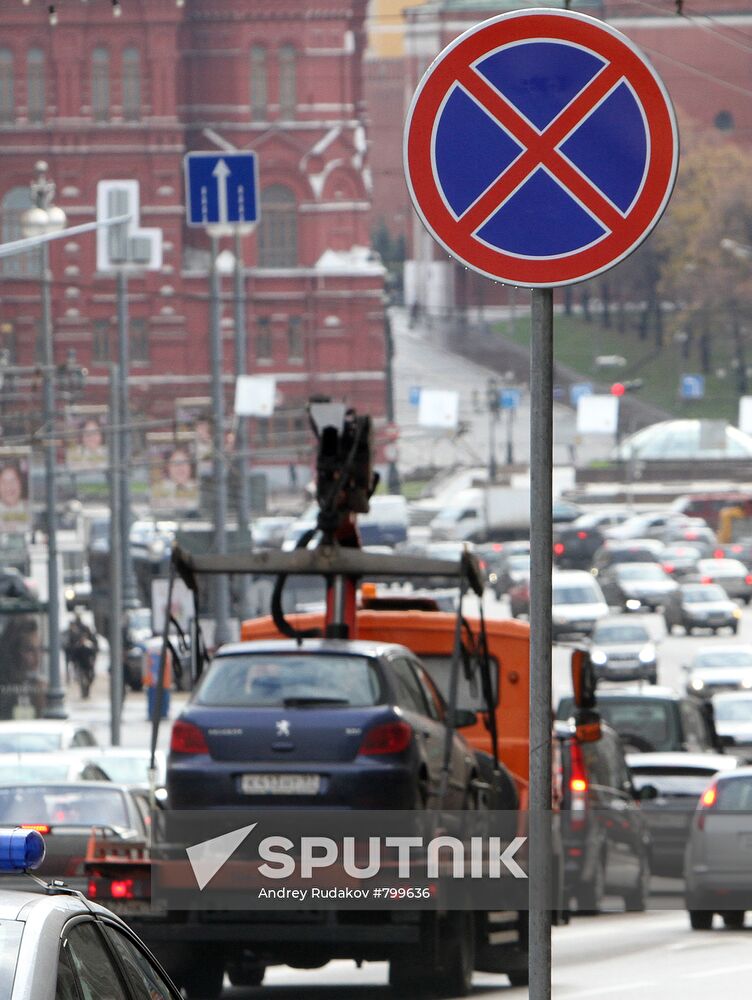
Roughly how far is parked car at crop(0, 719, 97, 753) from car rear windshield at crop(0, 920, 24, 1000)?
19.1 m

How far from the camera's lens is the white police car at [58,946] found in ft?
14.5

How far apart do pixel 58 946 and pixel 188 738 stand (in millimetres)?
7267

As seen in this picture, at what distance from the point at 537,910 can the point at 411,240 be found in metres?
135

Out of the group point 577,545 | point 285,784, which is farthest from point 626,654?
point 285,784

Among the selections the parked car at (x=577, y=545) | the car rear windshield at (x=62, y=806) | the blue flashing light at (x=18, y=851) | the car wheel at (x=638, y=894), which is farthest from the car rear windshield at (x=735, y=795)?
the parked car at (x=577, y=545)

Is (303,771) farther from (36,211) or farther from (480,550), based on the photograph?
(480,550)

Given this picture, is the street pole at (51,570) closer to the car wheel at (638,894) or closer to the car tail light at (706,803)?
the car wheel at (638,894)

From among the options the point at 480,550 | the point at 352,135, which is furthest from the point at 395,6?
the point at 480,550

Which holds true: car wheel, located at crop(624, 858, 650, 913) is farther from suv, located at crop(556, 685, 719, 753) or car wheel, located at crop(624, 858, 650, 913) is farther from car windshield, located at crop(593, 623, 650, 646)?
car windshield, located at crop(593, 623, 650, 646)

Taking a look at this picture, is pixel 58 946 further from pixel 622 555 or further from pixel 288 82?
pixel 288 82

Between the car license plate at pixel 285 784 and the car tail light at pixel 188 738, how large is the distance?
1.20ft

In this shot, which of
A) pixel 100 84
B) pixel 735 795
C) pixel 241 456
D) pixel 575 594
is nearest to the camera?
pixel 735 795

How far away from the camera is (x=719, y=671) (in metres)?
43.2

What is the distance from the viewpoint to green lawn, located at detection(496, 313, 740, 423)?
123 metres
